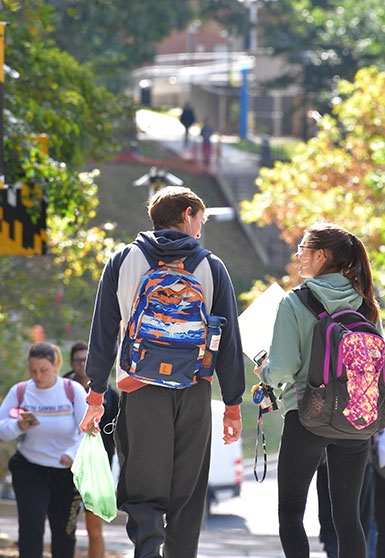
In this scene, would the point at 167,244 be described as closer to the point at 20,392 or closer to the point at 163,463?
the point at 163,463

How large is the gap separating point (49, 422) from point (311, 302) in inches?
93.6

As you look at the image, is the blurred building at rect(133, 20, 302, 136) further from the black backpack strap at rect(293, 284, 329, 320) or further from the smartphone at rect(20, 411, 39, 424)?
the black backpack strap at rect(293, 284, 329, 320)

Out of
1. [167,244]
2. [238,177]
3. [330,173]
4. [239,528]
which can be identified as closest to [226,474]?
[239,528]

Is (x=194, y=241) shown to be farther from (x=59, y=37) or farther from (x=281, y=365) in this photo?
(x=59, y=37)

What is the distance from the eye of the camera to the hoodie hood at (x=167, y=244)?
12.4 ft

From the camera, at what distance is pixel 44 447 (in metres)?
5.70

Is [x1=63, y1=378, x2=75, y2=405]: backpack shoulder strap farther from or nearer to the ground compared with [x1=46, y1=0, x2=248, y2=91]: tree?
farther from the ground

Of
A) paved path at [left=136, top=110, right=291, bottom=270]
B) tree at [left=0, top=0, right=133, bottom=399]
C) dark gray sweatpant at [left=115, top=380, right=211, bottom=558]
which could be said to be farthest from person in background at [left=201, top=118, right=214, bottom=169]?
dark gray sweatpant at [left=115, top=380, right=211, bottom=558]

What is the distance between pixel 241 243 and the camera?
37500mm

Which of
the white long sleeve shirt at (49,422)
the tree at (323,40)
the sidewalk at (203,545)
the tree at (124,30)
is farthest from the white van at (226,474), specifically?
the tree at (323,40)

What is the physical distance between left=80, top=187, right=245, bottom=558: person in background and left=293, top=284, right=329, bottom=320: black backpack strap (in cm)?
26

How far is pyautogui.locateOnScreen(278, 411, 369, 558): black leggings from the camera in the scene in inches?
154

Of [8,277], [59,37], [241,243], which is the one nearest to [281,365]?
[8,277]

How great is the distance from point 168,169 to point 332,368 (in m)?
37.3
